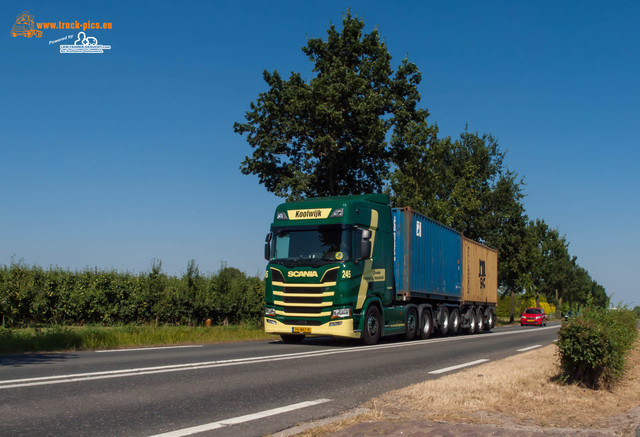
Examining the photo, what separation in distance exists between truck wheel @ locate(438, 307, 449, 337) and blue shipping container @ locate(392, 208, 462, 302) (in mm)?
475

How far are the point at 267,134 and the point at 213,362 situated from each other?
72.1 ft

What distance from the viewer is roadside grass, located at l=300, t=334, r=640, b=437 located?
5371 millimetres

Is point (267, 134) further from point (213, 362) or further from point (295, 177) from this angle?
point (213, 362)

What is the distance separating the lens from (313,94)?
2783 cm

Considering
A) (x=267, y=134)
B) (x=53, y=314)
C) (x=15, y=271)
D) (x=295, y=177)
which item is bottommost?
(x=53, y=314)

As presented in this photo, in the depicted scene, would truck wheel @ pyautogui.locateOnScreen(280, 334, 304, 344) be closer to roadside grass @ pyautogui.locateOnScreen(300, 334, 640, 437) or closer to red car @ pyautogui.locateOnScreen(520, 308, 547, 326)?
roadside grass @ pyautogui.locateOnScreen(300, 334, 640, 437)

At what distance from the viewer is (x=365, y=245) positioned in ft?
47.3

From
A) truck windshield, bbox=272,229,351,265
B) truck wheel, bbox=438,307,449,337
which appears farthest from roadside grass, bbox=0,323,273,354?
truck wheel, bbox=438,307,449,337

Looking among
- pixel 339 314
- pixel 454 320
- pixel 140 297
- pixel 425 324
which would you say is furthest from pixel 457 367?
pixel 140 297

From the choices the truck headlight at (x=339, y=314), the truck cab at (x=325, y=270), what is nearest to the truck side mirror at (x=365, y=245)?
the truck cab at (x=325, y=270)

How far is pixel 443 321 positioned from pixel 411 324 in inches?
140

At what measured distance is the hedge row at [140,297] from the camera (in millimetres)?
28672

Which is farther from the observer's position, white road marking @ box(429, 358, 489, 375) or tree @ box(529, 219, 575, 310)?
tree @ box(529, 219, 575, 310)

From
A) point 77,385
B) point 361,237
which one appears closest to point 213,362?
point 77,385
